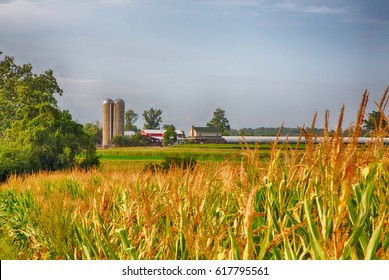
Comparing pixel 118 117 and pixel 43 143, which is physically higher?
pixel 118 117

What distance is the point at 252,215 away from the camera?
3064 millimetres

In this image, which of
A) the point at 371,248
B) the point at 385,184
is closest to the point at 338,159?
the point at 371,248

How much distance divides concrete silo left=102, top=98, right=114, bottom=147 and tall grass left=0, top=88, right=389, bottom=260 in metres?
44.8

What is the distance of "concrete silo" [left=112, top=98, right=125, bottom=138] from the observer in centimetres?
5930

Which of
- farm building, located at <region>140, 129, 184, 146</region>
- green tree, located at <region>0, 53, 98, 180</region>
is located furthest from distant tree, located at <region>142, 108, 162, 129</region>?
green tree, located at <region>0, 53, 98, 180</region>

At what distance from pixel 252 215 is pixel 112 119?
56.2 metres

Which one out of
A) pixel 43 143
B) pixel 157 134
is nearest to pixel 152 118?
pixel 157 134

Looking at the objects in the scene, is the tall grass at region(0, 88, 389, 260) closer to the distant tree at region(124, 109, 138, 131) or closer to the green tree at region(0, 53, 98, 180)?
the green tree at region(0, 53, 98, 180)

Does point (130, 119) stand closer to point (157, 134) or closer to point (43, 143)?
point (157, 134)
